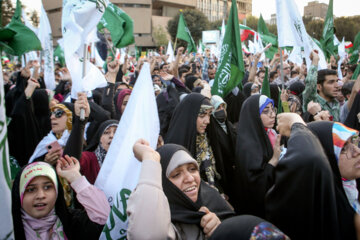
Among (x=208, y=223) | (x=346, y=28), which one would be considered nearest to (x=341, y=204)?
(x=208, y=223)

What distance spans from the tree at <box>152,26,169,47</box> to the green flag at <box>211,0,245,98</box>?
1887 inches

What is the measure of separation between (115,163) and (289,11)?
3.32m

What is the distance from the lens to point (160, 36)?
2044 inches

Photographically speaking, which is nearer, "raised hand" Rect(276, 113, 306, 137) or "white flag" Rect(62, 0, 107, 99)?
"raised hand" Rect(276, 113, 306, 137)

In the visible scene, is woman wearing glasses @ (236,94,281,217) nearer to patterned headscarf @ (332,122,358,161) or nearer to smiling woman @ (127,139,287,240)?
smiling woman @ (127,139,287,240)

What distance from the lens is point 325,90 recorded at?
3.97 m

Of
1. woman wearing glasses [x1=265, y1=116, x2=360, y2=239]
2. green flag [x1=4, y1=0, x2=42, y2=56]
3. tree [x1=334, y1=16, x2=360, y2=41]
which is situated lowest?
woman wearing glasses [x1=265, y1=116, x2=360, y2=239]

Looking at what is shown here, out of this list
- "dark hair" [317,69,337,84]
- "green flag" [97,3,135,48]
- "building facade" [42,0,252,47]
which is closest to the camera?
"dark hair" [317,69,337,84]

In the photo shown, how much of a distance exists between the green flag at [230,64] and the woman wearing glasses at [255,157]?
109 cm

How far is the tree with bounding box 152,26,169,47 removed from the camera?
51156mm

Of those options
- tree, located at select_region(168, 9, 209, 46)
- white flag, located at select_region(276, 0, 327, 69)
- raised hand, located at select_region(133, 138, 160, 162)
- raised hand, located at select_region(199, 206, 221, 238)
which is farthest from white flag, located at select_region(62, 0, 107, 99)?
tree, located at select_region(168, 9, 209, 46)

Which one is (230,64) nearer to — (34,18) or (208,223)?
(208,223)

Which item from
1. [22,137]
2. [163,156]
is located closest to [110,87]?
[22,137]

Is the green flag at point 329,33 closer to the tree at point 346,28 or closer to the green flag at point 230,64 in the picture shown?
the green flag at point 230,64
